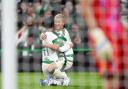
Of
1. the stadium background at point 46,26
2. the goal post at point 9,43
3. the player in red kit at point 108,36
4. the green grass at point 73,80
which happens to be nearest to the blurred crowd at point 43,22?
the stadium background at point 46,26

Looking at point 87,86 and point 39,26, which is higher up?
point 39,26

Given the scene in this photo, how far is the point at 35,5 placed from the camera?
277 inches

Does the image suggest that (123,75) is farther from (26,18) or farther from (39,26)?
(39,26)

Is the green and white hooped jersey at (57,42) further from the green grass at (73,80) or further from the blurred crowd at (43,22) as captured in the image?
the green grass at (73,80)

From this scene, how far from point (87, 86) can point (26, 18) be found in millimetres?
1446

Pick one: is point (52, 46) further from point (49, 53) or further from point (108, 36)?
point (108, 36)

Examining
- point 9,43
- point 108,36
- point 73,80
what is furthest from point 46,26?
point 108,36

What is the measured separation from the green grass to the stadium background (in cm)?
10

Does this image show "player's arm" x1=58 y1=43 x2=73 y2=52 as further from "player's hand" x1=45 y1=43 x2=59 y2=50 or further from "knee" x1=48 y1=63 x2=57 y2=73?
"knee" x1=48 y1=63 x2=57 y2=73

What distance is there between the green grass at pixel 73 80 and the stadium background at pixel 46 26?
10 cm

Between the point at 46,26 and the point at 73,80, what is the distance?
839 millimetres

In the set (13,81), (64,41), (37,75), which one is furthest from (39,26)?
(13,81)

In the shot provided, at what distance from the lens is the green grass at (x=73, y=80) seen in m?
7.96

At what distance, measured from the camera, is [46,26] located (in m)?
8.53
